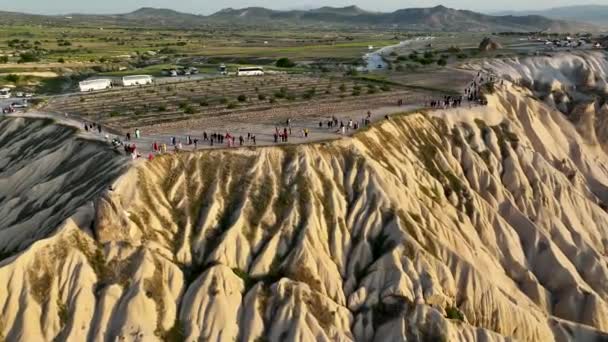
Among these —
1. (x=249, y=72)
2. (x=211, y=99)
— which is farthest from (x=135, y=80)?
(x=211, y=99)

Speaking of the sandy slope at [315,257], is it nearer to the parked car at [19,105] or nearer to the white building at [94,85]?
the parked car at [19,105]

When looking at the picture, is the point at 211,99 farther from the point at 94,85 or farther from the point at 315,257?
the point at 315,257

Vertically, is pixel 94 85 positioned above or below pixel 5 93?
above

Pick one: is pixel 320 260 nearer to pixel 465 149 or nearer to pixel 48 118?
pixel 465 149

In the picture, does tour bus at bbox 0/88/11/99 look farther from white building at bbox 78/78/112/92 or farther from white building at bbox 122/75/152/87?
white building at bbox 122/75/152/87

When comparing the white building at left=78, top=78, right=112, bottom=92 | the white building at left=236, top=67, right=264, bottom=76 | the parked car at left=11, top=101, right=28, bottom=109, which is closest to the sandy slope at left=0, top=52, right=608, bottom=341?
the parked car at left=11, top=101, right=28, bottom=109

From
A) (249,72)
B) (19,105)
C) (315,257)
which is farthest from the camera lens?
(249,72)

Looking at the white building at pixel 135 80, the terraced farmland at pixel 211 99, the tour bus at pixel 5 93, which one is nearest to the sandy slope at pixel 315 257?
the terraced farmland at pixel 211 99
